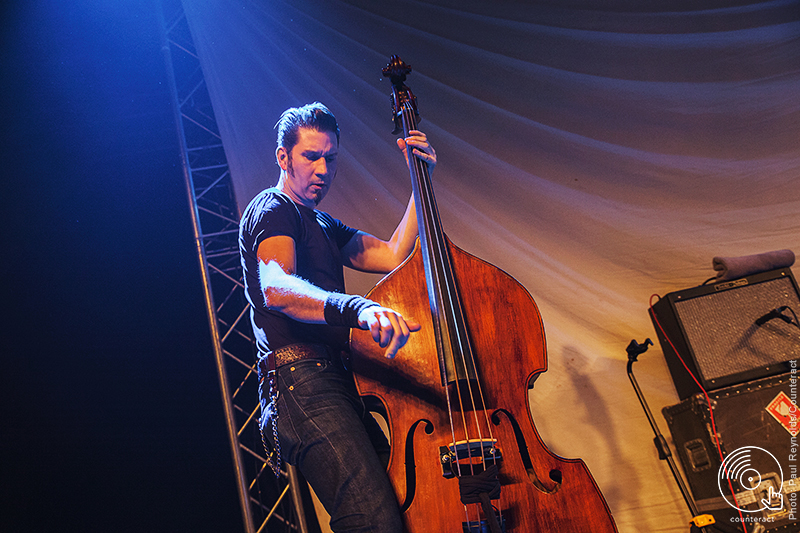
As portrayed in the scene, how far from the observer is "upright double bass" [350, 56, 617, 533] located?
41.9 inches

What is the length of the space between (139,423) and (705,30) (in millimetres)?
3262

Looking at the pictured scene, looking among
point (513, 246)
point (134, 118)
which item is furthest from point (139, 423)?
point (513, 246)

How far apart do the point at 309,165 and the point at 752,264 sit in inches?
70.0

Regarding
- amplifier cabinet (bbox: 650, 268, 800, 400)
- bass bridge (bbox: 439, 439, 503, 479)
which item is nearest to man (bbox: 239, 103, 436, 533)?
bass bridge (bbox: 439, 439, 503, 479)

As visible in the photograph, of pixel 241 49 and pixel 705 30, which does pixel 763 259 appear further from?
pixel 241 49

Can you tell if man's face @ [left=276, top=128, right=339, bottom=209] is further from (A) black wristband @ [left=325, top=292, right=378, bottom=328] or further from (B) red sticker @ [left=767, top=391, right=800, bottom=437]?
(B) red sticker @ [left=767, top=391, right=800, bottom=437]

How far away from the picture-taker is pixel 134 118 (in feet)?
8.14

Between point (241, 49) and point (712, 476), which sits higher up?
point (241, 49)

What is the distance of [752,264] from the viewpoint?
1.97 m

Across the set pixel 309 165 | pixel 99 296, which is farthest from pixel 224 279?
pixel 309 165

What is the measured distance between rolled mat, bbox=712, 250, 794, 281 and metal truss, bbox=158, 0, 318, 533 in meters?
1.92

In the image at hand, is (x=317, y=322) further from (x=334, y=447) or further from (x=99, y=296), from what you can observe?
(x=99, y=296)

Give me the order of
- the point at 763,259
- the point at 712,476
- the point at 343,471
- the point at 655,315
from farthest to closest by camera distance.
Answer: the point at 655,315 → the point at 763,259 → the point at 712,476 → the point at 343,471

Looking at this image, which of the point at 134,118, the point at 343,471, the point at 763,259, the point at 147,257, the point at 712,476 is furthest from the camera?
the point at 134,118
